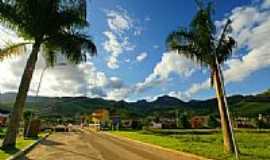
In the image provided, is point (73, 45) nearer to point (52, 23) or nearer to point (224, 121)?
point (52, 23)

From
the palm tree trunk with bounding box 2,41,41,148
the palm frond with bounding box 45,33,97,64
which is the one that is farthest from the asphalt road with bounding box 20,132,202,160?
the palm frond with bounding box 45,33,97,64

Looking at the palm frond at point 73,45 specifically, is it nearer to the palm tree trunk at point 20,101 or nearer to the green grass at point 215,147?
the palm tree trunk at point 20,101

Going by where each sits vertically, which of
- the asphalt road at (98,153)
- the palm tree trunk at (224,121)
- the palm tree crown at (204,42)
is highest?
the palm tree crown at (204,42)

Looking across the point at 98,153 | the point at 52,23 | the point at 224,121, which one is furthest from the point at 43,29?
the point at 224,121

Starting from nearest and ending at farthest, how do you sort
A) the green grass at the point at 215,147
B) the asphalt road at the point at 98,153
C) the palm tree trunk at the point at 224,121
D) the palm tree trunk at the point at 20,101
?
the green grass at the point at 215,147 < the asphalt road at the point at 98,153 < the palm tree trunk at the point at 224,121 < the palm tree trunk at the point at 20,101

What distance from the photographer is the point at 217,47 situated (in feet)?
67.2

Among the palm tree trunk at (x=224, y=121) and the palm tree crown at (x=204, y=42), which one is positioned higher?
the palm tree crown at (x=204, y=42)

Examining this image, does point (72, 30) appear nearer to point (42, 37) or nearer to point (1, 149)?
point (42, 37)

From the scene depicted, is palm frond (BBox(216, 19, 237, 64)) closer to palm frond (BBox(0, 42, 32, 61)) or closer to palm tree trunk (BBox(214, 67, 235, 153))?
palm tree trunk (BBox(214, 67, 235, 153))

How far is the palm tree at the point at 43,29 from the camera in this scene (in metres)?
21.7

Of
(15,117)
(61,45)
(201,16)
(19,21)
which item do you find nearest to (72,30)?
(61,45)

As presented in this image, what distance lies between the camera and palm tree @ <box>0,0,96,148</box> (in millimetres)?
21703

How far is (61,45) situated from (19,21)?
2808 millimetres

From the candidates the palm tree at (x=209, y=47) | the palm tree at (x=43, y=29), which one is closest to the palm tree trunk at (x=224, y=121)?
the palm tree at (x=209, y=47)
